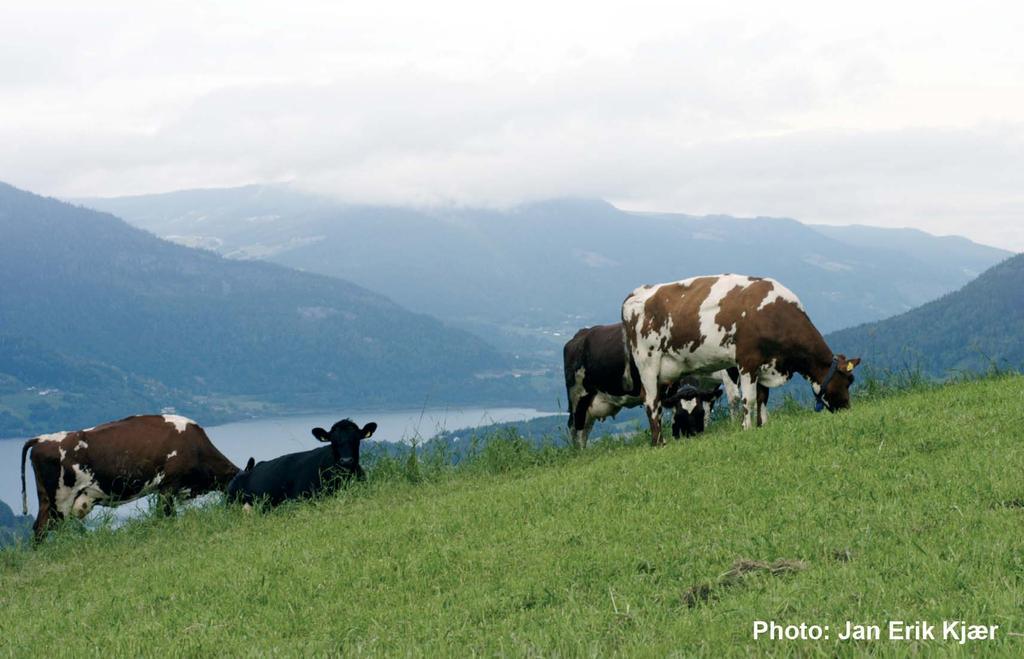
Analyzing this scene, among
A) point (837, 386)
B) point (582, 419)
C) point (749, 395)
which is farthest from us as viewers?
point (582, 419)

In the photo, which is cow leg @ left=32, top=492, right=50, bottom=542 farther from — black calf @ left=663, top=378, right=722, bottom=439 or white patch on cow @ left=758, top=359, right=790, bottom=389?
white patch on cow @ left=758, top=359, right=790, bottom=389

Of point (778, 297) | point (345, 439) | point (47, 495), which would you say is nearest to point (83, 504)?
point (47, 495)

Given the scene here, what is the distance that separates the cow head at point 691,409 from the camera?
1709cm

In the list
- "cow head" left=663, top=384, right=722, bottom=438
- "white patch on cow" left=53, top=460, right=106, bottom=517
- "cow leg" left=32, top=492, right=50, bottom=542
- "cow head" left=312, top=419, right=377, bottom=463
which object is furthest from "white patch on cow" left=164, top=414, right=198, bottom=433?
"cow head" left=663, top=384, right=722, bottom=438

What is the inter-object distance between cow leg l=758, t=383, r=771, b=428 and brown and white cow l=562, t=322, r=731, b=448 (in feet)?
7.06

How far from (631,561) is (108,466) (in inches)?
569

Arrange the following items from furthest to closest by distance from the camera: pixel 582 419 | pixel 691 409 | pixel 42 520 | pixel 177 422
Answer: pixel 177 422 < pixel 582 419 < pixel 42 520 < pixel 691 409

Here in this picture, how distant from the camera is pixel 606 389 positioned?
1848 cm

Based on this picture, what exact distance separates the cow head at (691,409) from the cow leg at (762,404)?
210cm

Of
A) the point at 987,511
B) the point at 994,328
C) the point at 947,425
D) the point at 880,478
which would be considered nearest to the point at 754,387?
the point at 947,425

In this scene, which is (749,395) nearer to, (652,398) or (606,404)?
(652,398)

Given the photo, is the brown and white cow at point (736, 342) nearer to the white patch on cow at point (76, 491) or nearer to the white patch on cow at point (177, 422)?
the white patch on cow at point (177, 422)

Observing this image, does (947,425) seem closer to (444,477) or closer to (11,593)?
(444,477)

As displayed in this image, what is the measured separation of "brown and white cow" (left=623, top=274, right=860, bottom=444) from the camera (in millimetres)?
14648
